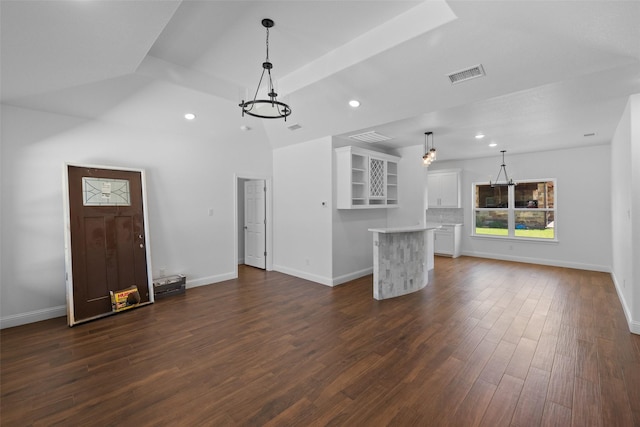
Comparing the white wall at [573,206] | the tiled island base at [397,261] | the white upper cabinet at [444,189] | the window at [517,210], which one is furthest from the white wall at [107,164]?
the white wall at [573,206]

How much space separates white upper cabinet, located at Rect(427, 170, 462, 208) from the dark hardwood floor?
4043mm

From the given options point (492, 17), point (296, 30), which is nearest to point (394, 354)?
point (492, 17)

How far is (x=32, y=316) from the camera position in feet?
11.9

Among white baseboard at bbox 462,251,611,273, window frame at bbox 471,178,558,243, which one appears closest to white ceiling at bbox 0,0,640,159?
window frame at bbox 471,178,558,243

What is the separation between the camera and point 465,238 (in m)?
8.09

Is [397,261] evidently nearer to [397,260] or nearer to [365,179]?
[397,260]

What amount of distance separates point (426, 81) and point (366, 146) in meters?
2.61

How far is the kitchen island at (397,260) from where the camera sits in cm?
441

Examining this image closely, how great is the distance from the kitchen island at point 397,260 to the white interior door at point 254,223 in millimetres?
2931

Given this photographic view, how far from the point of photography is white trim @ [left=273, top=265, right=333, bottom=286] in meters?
5.23

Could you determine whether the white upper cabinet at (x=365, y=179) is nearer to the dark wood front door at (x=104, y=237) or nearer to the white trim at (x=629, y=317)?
the dark wood front door at (x=104, y=237)

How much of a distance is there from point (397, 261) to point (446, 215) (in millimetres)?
4848

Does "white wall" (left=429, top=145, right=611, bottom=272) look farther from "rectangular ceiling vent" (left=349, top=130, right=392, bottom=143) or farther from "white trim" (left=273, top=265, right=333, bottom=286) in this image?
"white trim" (left=273, top=265, right=333, bottom=286)

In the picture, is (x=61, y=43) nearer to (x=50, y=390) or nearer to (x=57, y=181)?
(x=57, y=181)
